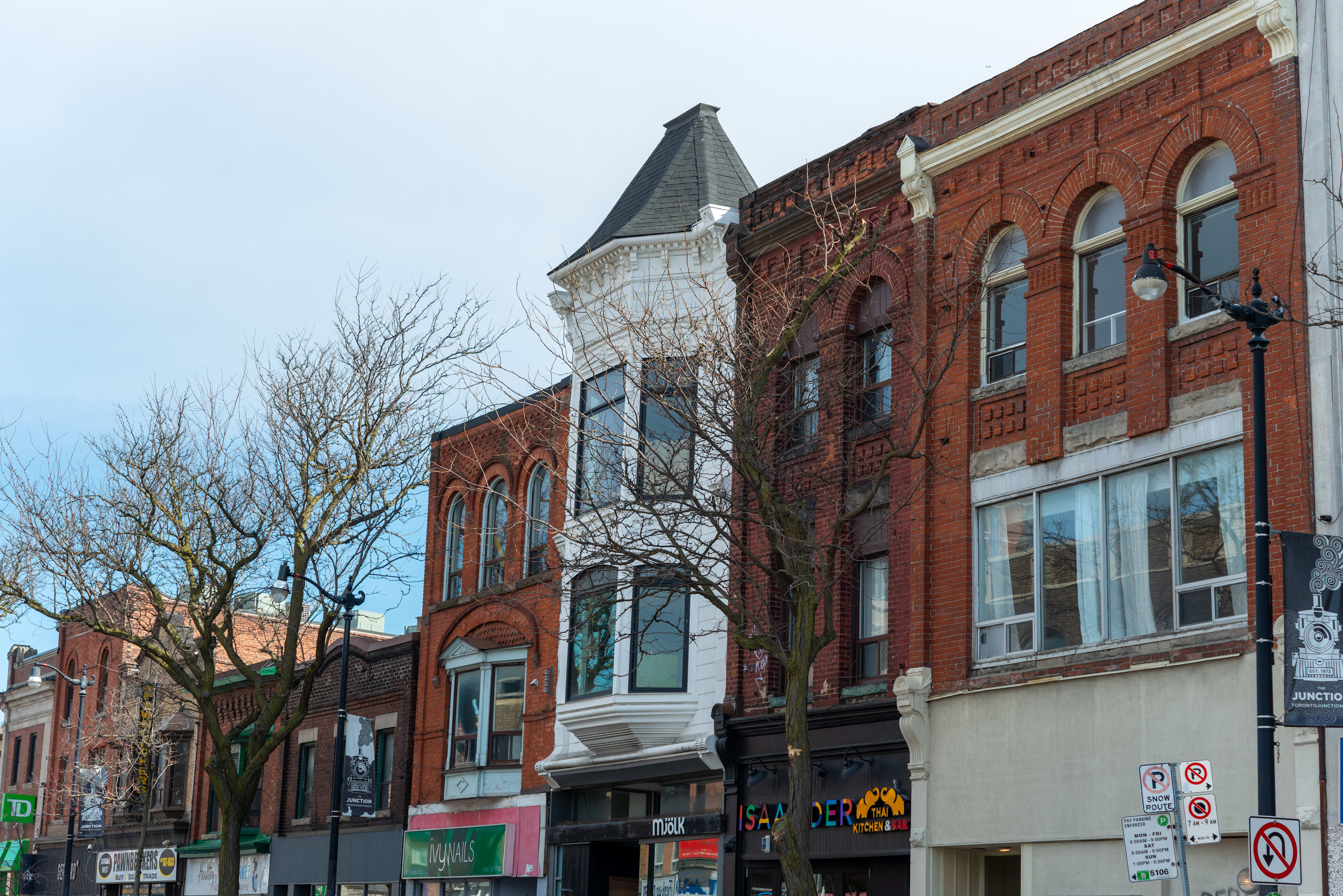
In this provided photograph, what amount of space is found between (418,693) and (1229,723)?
19.9 metres

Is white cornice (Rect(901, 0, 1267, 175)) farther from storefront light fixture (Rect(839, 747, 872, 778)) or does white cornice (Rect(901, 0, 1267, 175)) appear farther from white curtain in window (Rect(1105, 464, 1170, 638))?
storefront light fixture (Rect(839, 747, 872, 778))

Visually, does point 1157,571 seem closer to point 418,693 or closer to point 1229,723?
point 1229,723

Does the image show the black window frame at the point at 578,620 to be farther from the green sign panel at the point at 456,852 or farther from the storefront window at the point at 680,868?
the green sign panel at the point at 456,852

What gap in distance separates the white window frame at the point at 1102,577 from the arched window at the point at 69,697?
39554 millimetres

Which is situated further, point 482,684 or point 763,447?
point 482,684

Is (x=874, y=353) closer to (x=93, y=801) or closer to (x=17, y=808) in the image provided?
(x=93, y=801)

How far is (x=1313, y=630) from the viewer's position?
1314cm

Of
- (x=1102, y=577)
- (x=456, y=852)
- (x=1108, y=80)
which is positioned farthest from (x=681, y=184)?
(x=456, y=852)

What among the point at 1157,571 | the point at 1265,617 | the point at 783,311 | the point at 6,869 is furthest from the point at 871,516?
the point at 6,869

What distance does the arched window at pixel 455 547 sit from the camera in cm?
3194

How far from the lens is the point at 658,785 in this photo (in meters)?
25.2

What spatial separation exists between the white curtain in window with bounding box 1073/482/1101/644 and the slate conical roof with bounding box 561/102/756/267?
9.63 meters

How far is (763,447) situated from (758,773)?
621 cm

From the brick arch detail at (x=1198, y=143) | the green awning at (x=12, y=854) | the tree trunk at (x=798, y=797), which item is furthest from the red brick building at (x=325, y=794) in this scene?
the brick arch detail at (x=1198, y=143)
